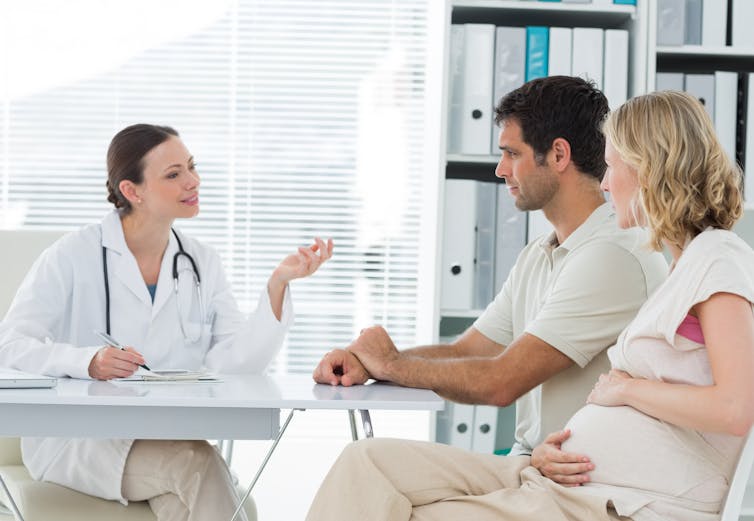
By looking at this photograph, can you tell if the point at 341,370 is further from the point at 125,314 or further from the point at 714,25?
the point at 714,25

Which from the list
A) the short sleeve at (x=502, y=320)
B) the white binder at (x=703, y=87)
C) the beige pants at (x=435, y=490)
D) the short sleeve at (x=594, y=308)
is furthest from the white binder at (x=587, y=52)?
the beige pants at (x=435, y=490)

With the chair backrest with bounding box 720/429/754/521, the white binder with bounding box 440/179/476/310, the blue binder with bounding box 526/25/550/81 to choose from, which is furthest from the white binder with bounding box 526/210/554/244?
the chair backrest with bounding box 720/429/754/521

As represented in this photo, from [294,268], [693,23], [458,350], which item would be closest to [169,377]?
[294,268]

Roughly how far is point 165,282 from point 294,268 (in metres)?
0.35

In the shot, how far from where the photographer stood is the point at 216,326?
2.42 m

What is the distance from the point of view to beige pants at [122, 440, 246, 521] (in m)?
1.89

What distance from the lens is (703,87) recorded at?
2.83 meters

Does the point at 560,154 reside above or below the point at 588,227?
above

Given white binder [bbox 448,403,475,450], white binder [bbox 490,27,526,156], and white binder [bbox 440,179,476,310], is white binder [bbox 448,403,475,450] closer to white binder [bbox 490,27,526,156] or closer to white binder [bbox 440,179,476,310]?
white binder [bbox 440,179,476,310]

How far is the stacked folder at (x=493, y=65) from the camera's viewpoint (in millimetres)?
2779

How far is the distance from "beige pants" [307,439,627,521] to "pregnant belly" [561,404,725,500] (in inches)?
2.9

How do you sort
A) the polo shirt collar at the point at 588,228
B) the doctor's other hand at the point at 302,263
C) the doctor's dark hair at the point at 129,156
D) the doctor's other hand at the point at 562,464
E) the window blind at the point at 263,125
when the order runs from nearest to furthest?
1. the doctor's other hand at the point at 562,464
2. the polo shirt collar at the point at 588,228
3. the doctor's other hand at the point at 302,263
4. the doctor's dark hair at the point at 129,156
5. the window blind at the point at 263,125

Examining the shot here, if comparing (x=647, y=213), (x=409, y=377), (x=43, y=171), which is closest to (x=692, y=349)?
(x=647, y=213)

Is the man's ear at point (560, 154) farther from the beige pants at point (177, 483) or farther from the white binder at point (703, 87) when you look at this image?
the white binder at point (703, 87)
